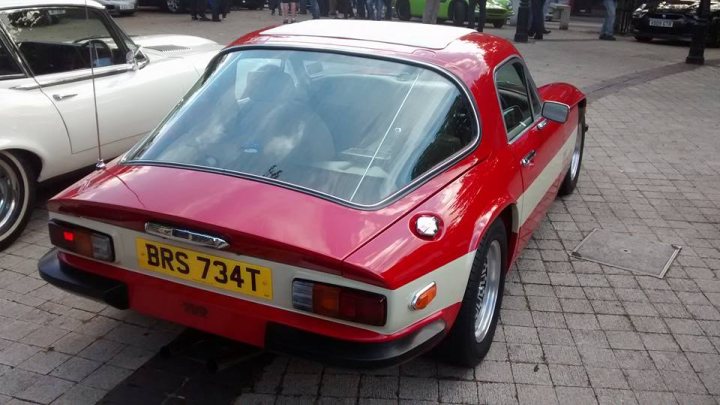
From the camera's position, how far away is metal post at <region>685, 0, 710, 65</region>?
12367 mm

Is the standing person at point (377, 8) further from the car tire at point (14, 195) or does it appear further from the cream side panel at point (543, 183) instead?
the car tire at point (14, 195)

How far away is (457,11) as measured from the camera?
699 inches

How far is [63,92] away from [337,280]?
120 inches

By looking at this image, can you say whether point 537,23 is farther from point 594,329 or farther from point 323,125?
point 323,125

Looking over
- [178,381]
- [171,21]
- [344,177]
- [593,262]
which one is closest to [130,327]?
[178,381]

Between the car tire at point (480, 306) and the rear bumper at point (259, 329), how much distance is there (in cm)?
27

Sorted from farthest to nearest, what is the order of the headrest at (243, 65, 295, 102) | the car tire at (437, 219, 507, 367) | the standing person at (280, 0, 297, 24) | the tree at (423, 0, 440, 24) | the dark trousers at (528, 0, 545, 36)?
the standing person at (280, 0, 297, 24)
the dark trousers at (528, 0, 545, 36)
the tree at (423, 0, 440, 24)
the headrest at (243, 65, 295, 102)
the car tire at (437, 219, 507, 367)

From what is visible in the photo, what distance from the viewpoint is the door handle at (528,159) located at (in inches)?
130

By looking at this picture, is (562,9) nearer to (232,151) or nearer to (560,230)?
(560,230)

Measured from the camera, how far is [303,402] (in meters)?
2.70

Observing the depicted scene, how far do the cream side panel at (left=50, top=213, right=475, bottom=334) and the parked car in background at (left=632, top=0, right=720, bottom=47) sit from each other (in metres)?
15.7

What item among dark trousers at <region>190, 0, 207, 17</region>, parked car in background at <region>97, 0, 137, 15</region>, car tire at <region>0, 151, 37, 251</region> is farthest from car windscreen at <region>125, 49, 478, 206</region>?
parked car in background at <region>97, 0, 137, 15</region>

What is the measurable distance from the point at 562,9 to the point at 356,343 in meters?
20.5

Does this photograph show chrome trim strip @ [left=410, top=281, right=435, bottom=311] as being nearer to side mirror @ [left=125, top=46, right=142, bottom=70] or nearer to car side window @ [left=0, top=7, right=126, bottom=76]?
car side window @ [left=0, top=7, right=126, bottom=76]
